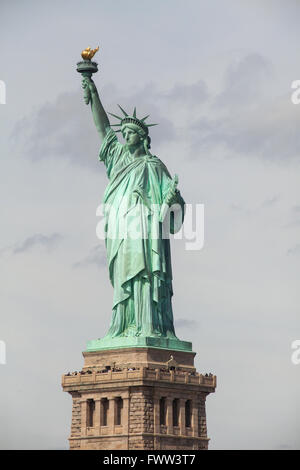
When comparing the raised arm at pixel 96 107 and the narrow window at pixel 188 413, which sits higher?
the raised arm at pixel 96 107

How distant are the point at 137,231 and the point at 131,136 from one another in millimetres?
4012

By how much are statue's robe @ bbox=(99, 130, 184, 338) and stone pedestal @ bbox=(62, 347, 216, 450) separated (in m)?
1.28

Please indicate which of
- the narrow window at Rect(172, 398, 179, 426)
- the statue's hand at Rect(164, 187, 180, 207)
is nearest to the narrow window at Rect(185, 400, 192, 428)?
the narrow window at Rect(172, 398, 179, 426)

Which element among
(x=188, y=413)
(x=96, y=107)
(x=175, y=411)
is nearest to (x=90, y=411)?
(x=175, y=411)

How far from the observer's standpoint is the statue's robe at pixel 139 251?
97875 millimetres

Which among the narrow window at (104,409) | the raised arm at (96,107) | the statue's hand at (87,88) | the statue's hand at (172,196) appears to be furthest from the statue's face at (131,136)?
the narrow window at (104,409)

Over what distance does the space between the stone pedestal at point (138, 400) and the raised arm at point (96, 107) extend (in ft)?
30.5

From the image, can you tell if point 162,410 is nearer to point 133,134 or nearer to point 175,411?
point 175,411

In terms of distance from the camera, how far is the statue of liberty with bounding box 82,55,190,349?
3851 inches

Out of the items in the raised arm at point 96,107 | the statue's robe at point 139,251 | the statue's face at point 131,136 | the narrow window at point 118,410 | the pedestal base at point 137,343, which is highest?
the raised arm at point 96,107

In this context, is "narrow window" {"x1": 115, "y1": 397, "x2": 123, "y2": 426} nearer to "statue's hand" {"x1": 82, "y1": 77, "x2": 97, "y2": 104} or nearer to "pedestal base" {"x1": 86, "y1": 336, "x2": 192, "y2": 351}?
"pedestal base" {"x1": 86, "y1": 336, "x2": 192, "y2": 351}

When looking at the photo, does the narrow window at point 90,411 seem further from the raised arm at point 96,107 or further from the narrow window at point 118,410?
the raised arm at point 96,107
